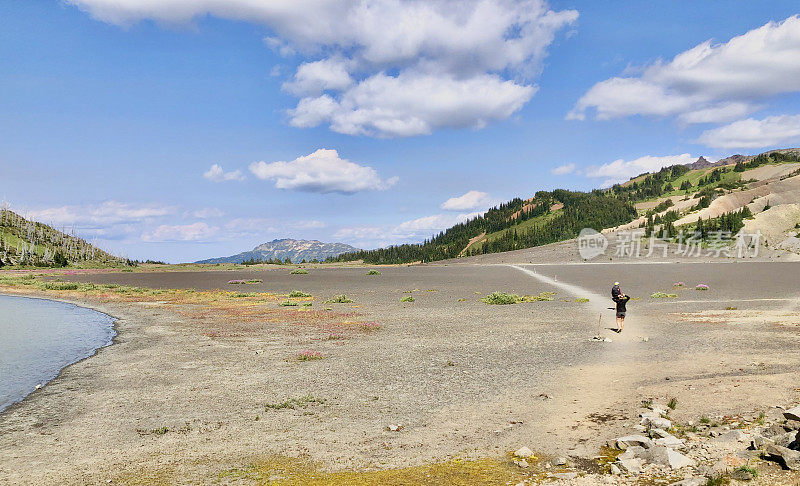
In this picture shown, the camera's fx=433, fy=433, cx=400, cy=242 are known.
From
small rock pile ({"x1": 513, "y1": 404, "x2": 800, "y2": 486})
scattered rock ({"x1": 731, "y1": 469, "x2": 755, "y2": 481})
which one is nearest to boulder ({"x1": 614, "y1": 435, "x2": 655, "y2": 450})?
small rock pile ({"x1": 513, "y1": 404, "x2": 800, "y2": 486})

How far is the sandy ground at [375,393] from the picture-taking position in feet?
33.7

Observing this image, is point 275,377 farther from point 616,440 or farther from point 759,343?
point 759,343

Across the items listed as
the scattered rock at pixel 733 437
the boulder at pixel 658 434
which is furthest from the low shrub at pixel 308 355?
the scattered rock at pixel 733 437

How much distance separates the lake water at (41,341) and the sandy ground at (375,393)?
3.55ft

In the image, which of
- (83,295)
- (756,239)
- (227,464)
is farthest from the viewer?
(756,239)

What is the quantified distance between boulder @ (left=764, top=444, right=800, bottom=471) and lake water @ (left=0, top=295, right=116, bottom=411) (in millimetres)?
20506

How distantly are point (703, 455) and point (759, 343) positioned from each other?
1523cm

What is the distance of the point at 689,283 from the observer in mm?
57812

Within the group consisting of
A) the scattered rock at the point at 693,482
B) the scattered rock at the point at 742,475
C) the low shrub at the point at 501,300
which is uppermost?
the scattered rock at the point at 742,475

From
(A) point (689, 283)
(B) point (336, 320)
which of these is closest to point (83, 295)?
(B) point (336, 320)

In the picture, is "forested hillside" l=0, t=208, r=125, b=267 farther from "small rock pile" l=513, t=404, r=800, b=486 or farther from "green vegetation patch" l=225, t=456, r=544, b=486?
"small rock pile" l=513, t=404, r=800, b=486

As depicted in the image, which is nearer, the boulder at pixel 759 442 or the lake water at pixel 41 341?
the boulder at pixel 759 442

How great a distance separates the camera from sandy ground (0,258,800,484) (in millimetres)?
10281

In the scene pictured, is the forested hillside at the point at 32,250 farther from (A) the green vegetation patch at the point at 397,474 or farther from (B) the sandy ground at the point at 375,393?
(A) the green vegetation patch at the point at 397,474
